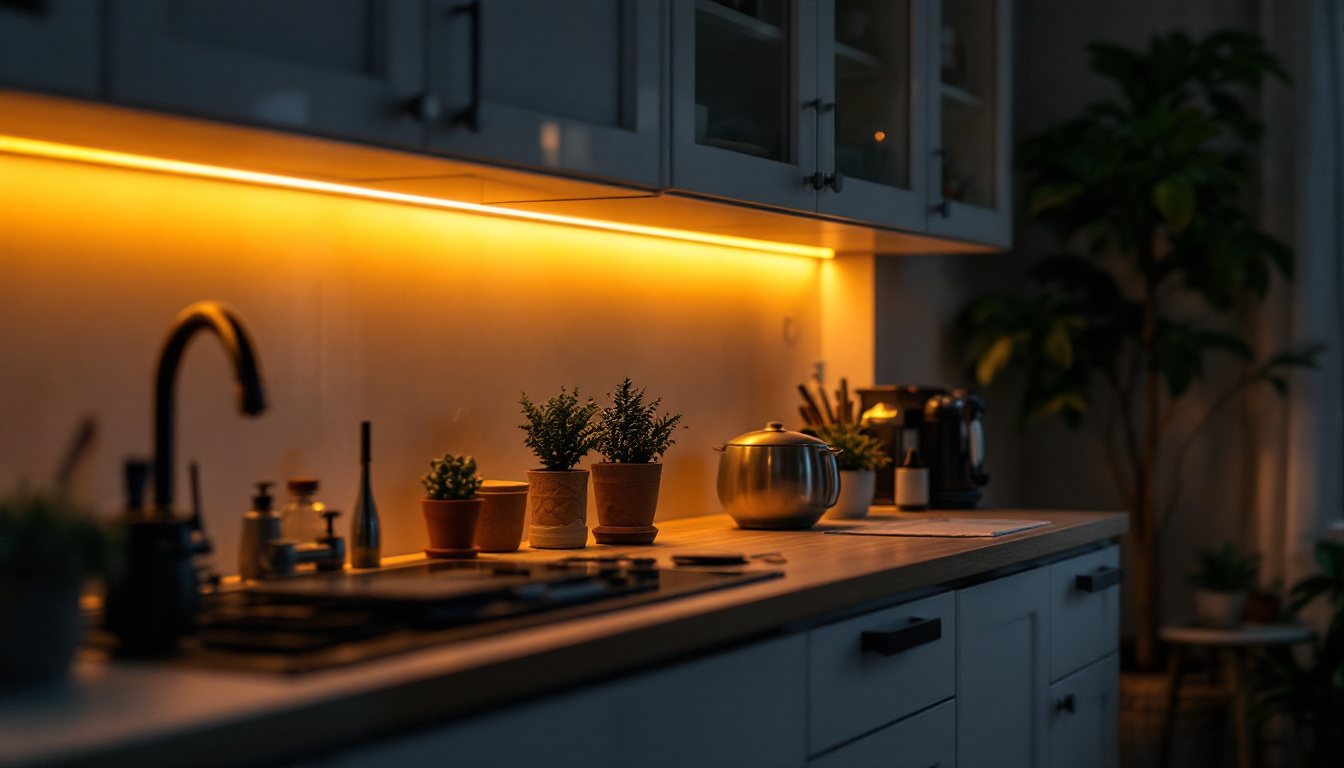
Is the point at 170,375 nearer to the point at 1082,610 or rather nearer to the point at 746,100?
the point at 746,100

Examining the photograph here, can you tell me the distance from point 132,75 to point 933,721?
4.41 feet

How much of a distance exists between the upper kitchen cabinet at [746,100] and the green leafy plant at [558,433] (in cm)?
39

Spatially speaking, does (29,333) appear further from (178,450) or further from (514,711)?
(514,711)

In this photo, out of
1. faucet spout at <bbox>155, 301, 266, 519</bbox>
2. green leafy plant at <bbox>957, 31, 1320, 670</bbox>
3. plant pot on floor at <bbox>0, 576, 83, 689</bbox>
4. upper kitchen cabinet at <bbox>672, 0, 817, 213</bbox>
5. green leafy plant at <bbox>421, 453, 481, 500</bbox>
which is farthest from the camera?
green leafy plant at <bbox>957, 31, 1320, 670</bbox>

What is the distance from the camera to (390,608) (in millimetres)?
1316

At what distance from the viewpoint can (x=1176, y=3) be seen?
→ 3.77m

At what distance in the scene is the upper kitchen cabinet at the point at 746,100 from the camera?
6.40ft

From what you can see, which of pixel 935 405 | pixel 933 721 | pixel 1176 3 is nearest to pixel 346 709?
pixel 933 721

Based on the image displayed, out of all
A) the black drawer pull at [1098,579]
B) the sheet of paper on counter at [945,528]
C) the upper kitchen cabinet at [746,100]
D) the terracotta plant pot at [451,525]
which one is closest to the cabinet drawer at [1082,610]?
the black drawer pull at [1098,579]

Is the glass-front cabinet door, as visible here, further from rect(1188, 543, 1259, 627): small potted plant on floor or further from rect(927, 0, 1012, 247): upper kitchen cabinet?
rect(1188, 543, 1259, 627): small potted plant on floor

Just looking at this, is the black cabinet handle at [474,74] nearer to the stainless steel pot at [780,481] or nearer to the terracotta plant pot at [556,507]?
the terracotta plant pot at [556,507]

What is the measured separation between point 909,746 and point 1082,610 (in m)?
0.79

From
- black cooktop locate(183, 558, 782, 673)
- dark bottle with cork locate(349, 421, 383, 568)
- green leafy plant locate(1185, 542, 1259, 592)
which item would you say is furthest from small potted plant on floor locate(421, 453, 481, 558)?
green leafy plant locate(1185, 542, 1259, 592)

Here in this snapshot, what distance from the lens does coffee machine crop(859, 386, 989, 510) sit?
9.12 feet
